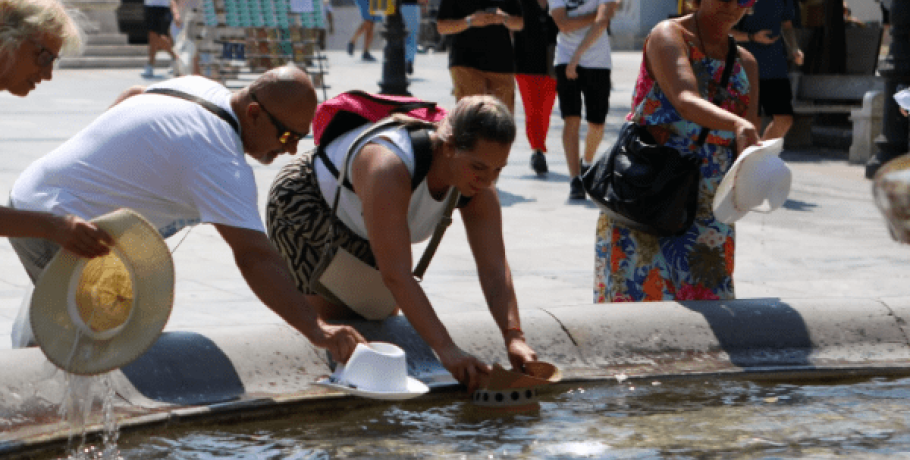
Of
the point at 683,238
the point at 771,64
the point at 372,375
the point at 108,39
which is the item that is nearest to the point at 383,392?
the point at 372,375

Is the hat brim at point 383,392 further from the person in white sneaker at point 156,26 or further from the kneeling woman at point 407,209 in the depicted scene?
the person in white sneaker at point 156,26

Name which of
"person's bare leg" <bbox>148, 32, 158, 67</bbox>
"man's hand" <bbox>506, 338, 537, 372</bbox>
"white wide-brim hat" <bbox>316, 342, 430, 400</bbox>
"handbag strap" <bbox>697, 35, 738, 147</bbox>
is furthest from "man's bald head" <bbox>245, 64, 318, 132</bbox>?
"person's bare leg" <bbox>148, 32, 158, 67</bbox>

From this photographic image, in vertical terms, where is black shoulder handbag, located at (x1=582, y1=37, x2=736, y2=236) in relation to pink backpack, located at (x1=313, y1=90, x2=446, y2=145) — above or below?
below

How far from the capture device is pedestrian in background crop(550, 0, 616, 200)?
8.98 m

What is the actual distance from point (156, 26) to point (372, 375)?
1507 cm

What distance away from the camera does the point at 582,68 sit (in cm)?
908

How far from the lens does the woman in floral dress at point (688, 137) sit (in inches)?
179

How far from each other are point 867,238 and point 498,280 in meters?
4.17

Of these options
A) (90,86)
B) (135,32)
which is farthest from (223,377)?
(135,32)

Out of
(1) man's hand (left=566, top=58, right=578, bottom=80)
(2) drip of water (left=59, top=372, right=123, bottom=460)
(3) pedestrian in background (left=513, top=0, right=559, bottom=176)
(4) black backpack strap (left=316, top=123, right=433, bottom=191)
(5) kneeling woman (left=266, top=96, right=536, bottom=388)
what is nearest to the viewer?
(2) drip of water (left=59, top=372, right=123, bottom=460)

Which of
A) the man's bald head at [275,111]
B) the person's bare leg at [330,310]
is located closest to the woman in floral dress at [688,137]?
the person's bare leg at [330,310]

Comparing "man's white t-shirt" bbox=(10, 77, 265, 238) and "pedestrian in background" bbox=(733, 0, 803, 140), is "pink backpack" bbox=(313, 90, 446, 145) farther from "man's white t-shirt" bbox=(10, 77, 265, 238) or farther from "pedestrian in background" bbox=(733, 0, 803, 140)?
"pedestrian in background" bbox=(733, 0, 803, 140)

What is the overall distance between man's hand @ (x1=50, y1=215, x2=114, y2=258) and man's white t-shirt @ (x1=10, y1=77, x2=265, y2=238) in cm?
35

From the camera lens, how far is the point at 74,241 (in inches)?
125
